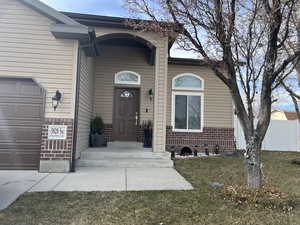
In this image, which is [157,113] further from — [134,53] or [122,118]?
[134,53]

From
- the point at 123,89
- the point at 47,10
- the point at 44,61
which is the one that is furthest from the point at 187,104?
the point at 47,10

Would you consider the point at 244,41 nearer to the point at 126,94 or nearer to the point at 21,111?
the point at 21,111

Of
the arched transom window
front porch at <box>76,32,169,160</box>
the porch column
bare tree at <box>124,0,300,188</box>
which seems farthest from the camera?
the arched transom window

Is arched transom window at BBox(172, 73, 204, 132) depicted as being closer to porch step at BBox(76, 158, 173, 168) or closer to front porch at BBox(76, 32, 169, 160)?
front porch at BBox(76, 32, 169, 160)

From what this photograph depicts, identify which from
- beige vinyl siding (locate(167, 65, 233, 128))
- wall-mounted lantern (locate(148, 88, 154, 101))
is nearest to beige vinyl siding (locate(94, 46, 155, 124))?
wall-mounted lantern (locate(148, 88, 154, 101))

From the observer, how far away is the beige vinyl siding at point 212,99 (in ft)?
33.6

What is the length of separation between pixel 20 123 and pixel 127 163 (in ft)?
10.3

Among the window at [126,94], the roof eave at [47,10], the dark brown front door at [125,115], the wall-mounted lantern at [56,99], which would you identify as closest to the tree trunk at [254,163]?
the wall-mounted lantern at [56,99]

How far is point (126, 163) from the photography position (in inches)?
272

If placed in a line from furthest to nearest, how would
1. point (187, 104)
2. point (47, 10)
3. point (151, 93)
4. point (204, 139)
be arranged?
point (187, 104) → point (204, 139) → point (151, 93) → point (47, 10)

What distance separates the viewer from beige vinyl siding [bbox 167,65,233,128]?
1023 centimetres

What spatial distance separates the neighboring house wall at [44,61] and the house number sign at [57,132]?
0.31 ft

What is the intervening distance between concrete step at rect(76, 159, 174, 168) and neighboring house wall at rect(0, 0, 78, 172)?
2.74ft

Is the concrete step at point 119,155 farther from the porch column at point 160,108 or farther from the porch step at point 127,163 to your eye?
the porch column at point 160,108
